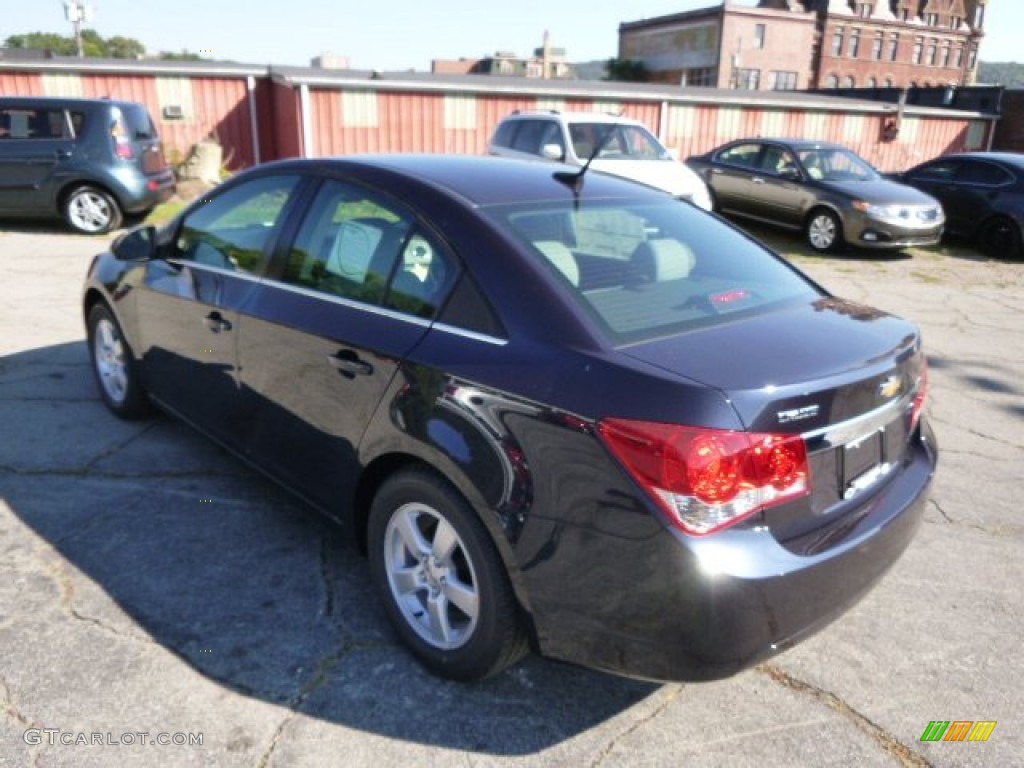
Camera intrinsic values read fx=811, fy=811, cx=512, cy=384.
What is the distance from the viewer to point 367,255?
284 cm

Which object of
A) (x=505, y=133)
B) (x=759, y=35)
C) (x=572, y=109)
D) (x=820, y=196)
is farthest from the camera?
(x=759, y=35)

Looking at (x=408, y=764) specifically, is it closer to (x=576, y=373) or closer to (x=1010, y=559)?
(x=576, y=373)

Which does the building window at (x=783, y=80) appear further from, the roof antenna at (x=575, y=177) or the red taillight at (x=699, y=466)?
the red taillight at (x=699, y=466)

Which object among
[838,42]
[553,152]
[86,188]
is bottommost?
[86,188]

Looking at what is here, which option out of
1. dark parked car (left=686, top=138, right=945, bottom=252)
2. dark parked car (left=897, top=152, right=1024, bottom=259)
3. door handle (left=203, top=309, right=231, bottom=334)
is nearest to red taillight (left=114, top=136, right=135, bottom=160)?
dark parked car (left=686, top=138, right=945, bottom=252)

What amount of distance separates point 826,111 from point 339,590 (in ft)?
71.2

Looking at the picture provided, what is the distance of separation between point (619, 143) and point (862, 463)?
9.58 m

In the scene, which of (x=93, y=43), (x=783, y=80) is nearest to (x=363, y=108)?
(x=783, y=80)

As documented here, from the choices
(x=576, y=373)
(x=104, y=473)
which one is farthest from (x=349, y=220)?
(x=104, y=473)

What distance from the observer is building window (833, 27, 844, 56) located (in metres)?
77.4

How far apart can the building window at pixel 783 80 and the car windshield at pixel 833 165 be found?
69.5 meters

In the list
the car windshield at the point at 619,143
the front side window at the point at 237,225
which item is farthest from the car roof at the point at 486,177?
the car windshield at the point at 619,143

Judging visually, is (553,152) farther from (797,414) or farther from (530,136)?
(797,414)

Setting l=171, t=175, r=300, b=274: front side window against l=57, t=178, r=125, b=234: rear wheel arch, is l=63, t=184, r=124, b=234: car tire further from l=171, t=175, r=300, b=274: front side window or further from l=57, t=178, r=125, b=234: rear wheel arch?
l=171, t=175, r=300, b=274: front side window
